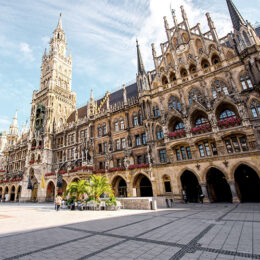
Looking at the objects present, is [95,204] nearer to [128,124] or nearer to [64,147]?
[128,124]

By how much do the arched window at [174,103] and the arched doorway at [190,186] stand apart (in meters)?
9.47

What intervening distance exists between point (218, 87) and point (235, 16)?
10.5m

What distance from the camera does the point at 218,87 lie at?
21.4 meters

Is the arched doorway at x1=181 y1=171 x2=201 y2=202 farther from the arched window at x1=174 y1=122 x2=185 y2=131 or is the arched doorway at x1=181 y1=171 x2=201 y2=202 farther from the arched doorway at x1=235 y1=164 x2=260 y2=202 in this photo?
the arched window at x1=174 y1=122 x2=185 y2=131

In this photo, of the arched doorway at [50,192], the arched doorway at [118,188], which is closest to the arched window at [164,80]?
the arched doorway at [118,188]

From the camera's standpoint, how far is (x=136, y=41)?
31.5m

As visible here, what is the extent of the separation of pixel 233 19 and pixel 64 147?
1516 inches

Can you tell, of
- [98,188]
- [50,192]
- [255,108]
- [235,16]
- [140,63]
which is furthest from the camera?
[50,192]

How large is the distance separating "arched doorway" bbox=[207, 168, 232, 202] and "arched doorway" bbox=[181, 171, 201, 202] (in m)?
1.93

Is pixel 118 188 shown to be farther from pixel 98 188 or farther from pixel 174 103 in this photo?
pixel 174 103

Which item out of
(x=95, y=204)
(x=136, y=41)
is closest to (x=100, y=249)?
(x=95, y=204)

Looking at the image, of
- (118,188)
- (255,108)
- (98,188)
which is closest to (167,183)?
(118,188)

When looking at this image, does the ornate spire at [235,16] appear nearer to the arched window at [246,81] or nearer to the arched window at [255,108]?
the arched window at [246,81]

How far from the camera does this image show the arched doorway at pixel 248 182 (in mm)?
19875
